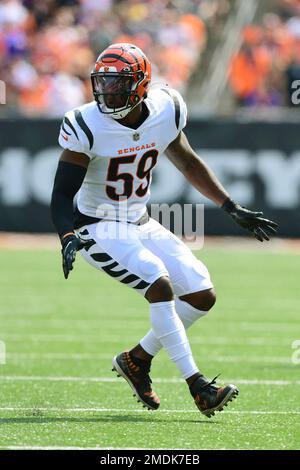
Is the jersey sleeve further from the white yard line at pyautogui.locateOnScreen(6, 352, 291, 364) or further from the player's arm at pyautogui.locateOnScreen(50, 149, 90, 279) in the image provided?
the white yard line at pyautogui.locateOnScreen(6, 352, 291, 364)

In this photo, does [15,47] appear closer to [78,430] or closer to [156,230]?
[156,230]

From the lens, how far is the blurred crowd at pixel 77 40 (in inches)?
639

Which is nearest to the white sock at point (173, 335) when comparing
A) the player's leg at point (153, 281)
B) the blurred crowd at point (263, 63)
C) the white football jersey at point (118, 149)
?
the player's leg at point (153, 281)

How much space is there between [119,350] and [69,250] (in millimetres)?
2811

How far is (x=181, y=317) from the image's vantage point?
5629 millimetres

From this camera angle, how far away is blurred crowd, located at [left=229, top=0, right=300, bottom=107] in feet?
54.1

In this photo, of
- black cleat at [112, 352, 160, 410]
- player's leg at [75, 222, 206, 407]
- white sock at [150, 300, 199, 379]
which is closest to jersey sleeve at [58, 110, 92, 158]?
player's leg at [75, 222, 206, 407]

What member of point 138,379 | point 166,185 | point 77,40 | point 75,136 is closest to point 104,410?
point 138,379

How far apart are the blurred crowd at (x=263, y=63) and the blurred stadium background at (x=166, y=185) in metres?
0.02

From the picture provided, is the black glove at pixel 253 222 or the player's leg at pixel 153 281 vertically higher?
the black glove at pixel 253 222

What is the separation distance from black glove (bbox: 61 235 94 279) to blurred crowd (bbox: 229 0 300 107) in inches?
457

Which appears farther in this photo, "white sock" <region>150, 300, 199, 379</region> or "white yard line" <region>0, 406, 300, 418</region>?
"white yard line" <region>0, 406, 300, 418</region>

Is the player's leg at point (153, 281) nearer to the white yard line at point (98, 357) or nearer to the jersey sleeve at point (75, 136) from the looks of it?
the jersey sleeve at point (75, 136)

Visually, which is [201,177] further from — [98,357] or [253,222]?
[98,357]
